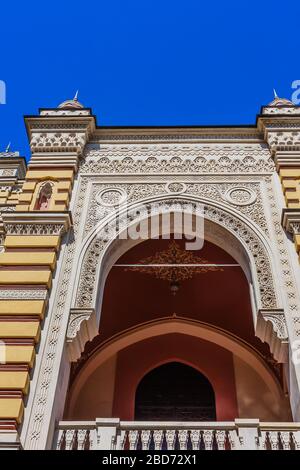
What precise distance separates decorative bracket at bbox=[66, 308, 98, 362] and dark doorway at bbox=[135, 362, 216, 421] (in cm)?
344

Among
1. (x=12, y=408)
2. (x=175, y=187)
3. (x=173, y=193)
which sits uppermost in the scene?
(x=175, y=187)

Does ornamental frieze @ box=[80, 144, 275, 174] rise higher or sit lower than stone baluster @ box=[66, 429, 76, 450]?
higher

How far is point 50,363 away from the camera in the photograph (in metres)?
6.86

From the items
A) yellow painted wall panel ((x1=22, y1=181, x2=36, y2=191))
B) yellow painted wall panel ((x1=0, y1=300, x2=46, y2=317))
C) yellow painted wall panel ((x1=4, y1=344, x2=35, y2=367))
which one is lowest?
yellow painted wall panel ((x1=4, y1=344, x2=35, y2=367))

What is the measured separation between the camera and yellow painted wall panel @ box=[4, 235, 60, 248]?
27.1 feet

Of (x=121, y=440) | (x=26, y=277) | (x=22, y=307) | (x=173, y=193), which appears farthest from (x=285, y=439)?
(x=173, y=193)

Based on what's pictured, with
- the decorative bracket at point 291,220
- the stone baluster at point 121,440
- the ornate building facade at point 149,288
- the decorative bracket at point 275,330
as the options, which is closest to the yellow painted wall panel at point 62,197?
the ornate building facade at point 149,288

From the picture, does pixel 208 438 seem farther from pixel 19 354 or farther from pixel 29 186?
pixel 29 186

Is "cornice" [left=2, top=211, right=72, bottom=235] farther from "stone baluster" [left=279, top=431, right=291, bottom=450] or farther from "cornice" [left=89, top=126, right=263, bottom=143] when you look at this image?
"stone baluster" [left=279, top=431, right=291, bottom=450]

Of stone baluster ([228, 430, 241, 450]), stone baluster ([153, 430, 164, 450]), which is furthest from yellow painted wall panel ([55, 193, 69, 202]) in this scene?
stone baluster ([228, 430, 241, 450])

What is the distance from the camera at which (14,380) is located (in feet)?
21.3

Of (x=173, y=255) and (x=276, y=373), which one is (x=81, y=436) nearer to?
(x=173, y=255)

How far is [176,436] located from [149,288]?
5157 millimetres
